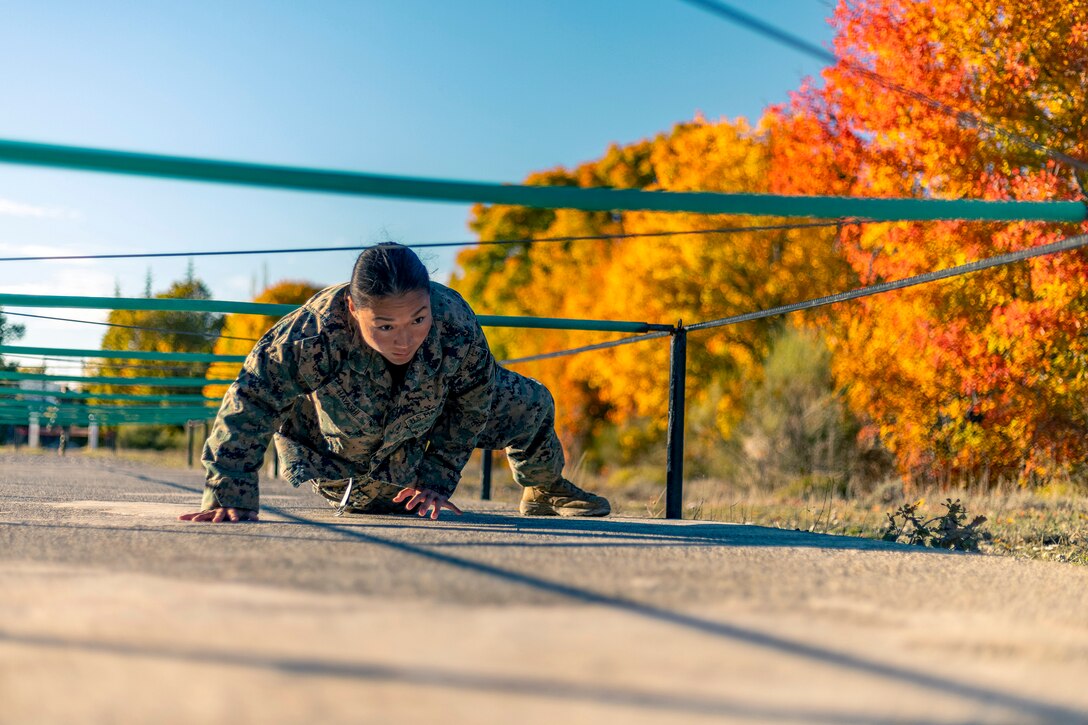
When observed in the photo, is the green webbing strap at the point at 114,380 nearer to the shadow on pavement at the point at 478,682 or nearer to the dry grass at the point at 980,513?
the dry grass at the point at 980,513

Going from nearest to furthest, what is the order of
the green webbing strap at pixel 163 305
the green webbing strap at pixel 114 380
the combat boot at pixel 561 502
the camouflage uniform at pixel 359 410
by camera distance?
the camouflage uniform at pixel 359 410 < the combat boot at pixel 561 502 < the green webbing strap at pixel 163 305 < the green webbing strap at pixel 114 380

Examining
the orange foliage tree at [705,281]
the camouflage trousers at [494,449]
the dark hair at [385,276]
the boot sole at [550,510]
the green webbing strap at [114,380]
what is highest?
the orange foliage tree at [705,281]

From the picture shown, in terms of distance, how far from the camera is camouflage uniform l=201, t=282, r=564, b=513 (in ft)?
10.5

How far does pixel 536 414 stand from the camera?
157 inches

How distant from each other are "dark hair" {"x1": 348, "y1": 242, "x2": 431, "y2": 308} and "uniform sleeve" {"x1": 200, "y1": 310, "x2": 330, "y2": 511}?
25 centimetres

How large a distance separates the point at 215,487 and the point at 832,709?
7.91 feet

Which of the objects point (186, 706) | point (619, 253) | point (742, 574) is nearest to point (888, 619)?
point (742, 574)

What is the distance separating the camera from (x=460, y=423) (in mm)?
3732

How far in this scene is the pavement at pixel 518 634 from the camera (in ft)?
3.67

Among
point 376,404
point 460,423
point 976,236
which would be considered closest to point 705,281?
point 976,236

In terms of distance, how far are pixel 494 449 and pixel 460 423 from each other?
346 millimetres

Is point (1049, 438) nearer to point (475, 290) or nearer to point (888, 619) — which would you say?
point (888, 619)

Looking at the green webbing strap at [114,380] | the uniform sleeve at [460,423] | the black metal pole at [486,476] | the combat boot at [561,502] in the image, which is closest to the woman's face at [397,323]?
the uniform sleeve at [460,423]

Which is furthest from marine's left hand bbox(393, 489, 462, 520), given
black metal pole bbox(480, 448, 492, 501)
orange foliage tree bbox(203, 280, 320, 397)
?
orange foliage tree bbox(203, 280, 320, 397)
